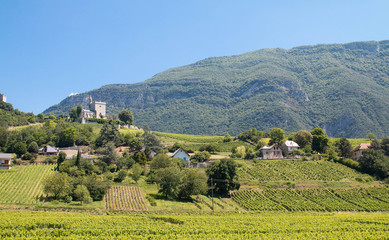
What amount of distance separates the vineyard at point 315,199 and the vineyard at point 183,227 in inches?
Result: 313

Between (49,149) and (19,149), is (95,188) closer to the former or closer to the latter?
(19,149)

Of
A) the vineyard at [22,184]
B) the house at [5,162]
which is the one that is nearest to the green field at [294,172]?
the vineyard at [22,184]

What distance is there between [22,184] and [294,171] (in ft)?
161

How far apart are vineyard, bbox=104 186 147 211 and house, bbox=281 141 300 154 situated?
44745mm

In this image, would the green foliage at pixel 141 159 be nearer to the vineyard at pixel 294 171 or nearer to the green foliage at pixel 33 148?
the vineyard at pixel 294 171

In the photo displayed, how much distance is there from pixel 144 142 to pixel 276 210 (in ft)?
130

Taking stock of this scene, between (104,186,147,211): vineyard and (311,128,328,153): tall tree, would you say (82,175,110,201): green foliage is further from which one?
(311,128,328,153): tall tree

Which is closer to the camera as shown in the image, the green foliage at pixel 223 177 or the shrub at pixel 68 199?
the shrub at pixel 68 199

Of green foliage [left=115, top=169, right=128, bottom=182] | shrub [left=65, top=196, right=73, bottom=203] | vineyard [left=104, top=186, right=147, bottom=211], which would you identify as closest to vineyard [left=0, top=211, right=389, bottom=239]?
vineyard [left=104, top=186, right=147, bottom=211]

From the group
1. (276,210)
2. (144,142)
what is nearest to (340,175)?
(276,210)

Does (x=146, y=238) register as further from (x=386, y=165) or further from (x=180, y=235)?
(x=386, y=165)

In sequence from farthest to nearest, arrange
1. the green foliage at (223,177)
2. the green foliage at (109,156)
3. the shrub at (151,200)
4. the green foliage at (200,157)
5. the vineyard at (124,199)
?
the green foliage at (200,157) < the green foliage at (109,156) < the green foliage at (223,177) < the shrub at (151,200) < the vineyard at (124,199)

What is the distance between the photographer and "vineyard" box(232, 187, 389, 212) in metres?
49.6

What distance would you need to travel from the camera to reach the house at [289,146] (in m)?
84.1
